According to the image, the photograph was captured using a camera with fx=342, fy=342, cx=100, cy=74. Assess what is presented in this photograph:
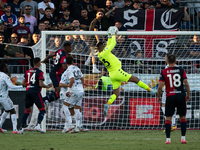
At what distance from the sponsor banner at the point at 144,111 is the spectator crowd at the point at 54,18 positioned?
1.71 meters

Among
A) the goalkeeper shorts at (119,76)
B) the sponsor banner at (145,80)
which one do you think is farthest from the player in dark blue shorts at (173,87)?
the sponsor banner at (145,80)

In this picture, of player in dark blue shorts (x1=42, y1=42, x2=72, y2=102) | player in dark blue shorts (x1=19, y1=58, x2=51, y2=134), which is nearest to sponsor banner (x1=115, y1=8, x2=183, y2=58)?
player in dark blue shorts (x1=42, y1=42, x2=72, y2=102)

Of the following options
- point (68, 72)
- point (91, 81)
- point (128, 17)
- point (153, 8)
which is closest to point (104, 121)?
point (91, 81)

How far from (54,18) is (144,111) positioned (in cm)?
587

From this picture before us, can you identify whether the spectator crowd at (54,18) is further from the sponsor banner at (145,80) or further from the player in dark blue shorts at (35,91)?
the player in dark blue shorts at (35,91)

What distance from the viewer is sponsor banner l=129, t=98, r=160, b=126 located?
429 inches

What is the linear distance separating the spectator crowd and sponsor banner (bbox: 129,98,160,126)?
5.61 feet

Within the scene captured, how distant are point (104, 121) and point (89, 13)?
533 cm

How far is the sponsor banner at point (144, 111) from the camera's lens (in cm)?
1090

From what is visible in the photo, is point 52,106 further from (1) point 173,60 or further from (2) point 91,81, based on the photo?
(1) point 173,60

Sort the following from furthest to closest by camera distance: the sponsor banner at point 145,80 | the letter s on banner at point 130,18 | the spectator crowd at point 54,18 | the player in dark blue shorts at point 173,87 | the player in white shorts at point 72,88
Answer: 1. the letter s on banner at point 130,18
2. the spectator crowd at point 54,18
3. the sponsor banner at point 145,80
4. the player in white shorts at point 72,88
5. the player in dark blue shorts at point 173,87

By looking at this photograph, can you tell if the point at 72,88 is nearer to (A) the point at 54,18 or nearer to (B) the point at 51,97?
(B) the point at 51,97

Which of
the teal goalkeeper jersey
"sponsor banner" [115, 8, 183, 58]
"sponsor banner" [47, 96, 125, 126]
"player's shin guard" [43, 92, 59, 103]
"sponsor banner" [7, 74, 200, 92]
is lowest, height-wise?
"sponsor banner" [47, 96, 125, 126]

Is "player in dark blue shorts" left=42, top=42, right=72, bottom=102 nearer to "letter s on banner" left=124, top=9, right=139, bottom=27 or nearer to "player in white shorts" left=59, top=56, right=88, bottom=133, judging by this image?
"player in white shorts" left=59, top=56, right=88, bottom=133
